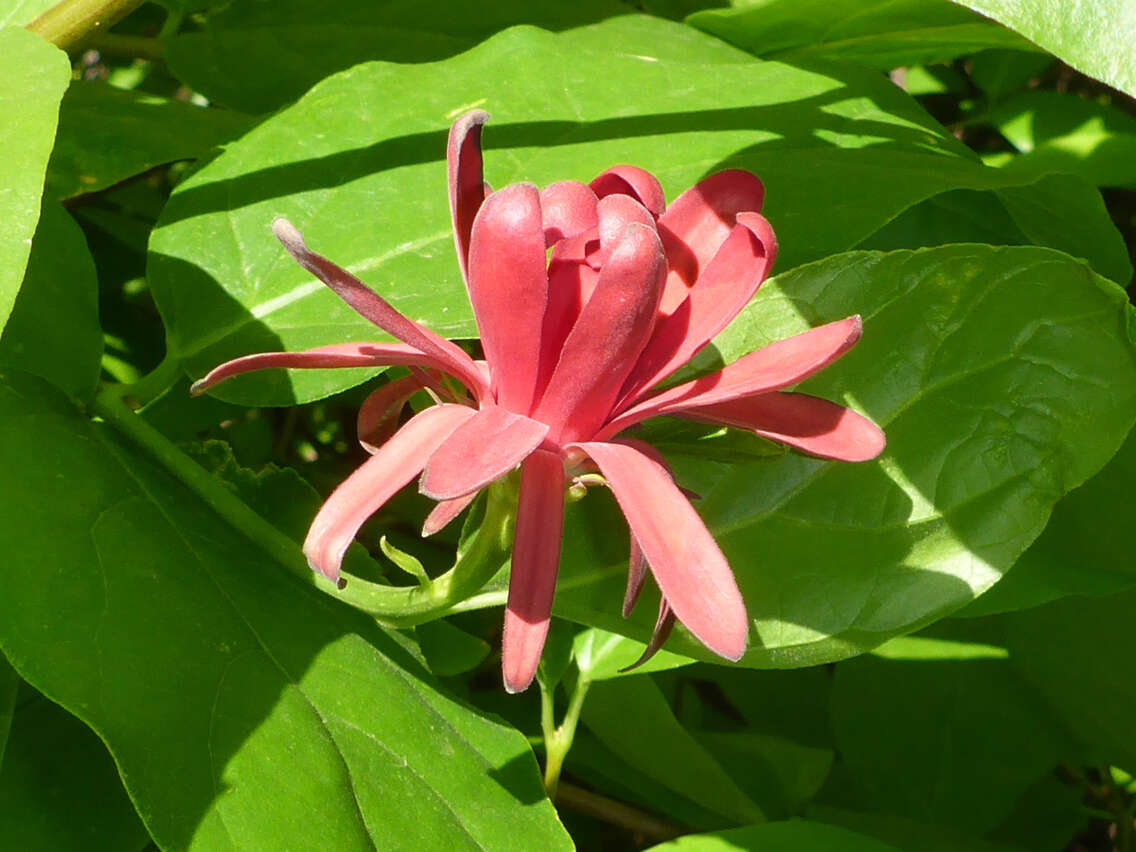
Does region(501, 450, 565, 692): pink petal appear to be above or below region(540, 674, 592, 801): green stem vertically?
above

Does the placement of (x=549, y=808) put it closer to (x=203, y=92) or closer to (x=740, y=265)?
(x=740, y=265)

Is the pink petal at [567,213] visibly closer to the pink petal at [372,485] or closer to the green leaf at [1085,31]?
the pink petal at [372,485]

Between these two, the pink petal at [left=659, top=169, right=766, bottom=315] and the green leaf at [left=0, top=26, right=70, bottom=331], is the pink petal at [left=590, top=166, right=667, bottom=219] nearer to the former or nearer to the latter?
the pink petal at [left=659, top=169, right=766, bottom=315]

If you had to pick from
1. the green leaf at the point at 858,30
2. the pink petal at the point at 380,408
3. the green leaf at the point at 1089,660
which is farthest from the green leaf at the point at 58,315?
the green leaf at the point at 1089,660

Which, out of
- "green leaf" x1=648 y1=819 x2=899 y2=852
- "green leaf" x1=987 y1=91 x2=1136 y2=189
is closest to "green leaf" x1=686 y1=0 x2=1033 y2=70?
"green leaf" x1=987 y1=91 x2=1136 y2=189

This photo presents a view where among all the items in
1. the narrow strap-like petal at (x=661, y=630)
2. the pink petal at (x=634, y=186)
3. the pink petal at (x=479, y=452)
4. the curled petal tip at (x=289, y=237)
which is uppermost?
the pink petal at (x=634, y=186)

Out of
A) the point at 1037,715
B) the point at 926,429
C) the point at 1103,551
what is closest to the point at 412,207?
the point at 926,429

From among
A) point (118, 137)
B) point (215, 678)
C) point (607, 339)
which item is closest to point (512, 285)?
point (607, 339)
